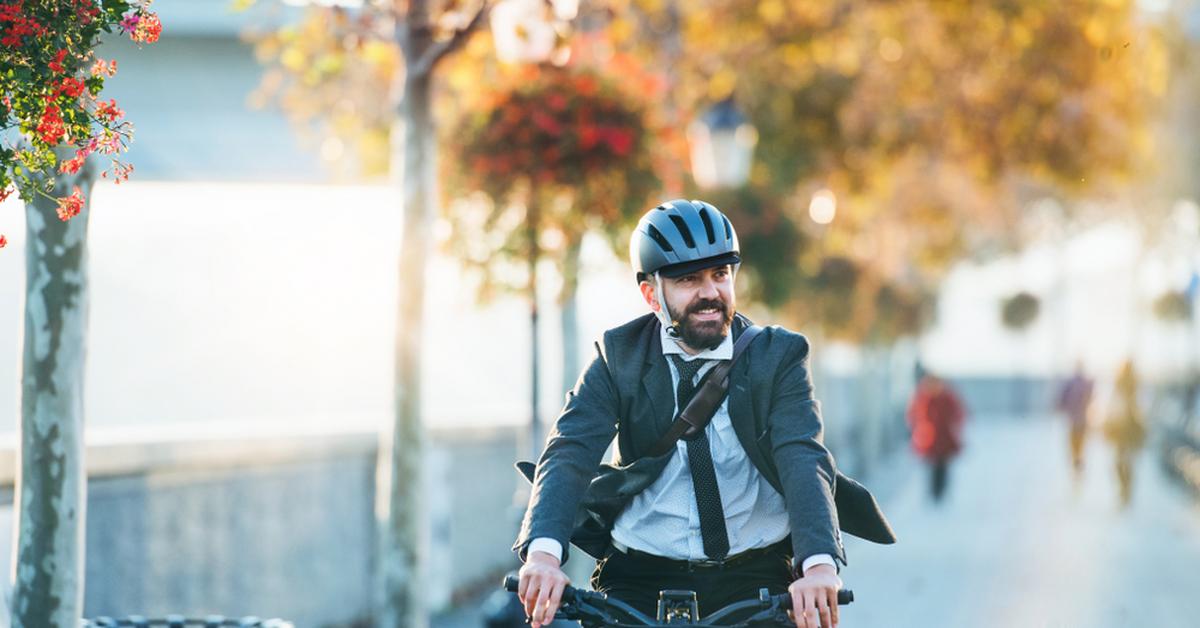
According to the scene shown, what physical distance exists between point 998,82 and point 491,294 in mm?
9535

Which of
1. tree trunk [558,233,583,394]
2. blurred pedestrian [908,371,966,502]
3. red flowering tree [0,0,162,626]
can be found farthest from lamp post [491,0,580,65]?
blurred pedestrian [908,371,966,502]

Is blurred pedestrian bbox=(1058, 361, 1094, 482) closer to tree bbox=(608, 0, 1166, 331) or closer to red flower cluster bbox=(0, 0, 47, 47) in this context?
tree bbox=(608, 0, 1166, 331)

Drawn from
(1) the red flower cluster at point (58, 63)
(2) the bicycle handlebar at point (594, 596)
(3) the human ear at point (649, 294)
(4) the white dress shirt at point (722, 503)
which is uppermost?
(1) the red flower cluster at point (58, 63)

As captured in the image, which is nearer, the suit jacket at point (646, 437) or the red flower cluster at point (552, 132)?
the suit jacket at point (646, 437)

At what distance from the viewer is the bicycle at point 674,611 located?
4215 millimetres

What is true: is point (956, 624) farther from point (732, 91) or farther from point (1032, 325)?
point (1032, 325)

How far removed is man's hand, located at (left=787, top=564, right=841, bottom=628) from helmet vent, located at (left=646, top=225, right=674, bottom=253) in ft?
2.97

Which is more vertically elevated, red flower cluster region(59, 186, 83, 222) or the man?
red flower cluster region(59, 186, 83, 222)

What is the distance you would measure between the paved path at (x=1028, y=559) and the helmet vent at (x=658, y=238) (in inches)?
328

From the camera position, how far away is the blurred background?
10.5m

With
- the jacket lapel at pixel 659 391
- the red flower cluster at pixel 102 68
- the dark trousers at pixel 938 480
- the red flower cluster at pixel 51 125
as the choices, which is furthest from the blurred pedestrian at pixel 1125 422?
the red flower cluster at pixel 51 125

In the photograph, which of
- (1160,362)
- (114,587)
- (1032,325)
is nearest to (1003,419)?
(1032,325)

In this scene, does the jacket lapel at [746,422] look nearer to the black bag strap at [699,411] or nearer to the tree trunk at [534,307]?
the black bag strap at [699,411]

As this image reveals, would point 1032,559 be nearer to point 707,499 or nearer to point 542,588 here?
point 707,499
